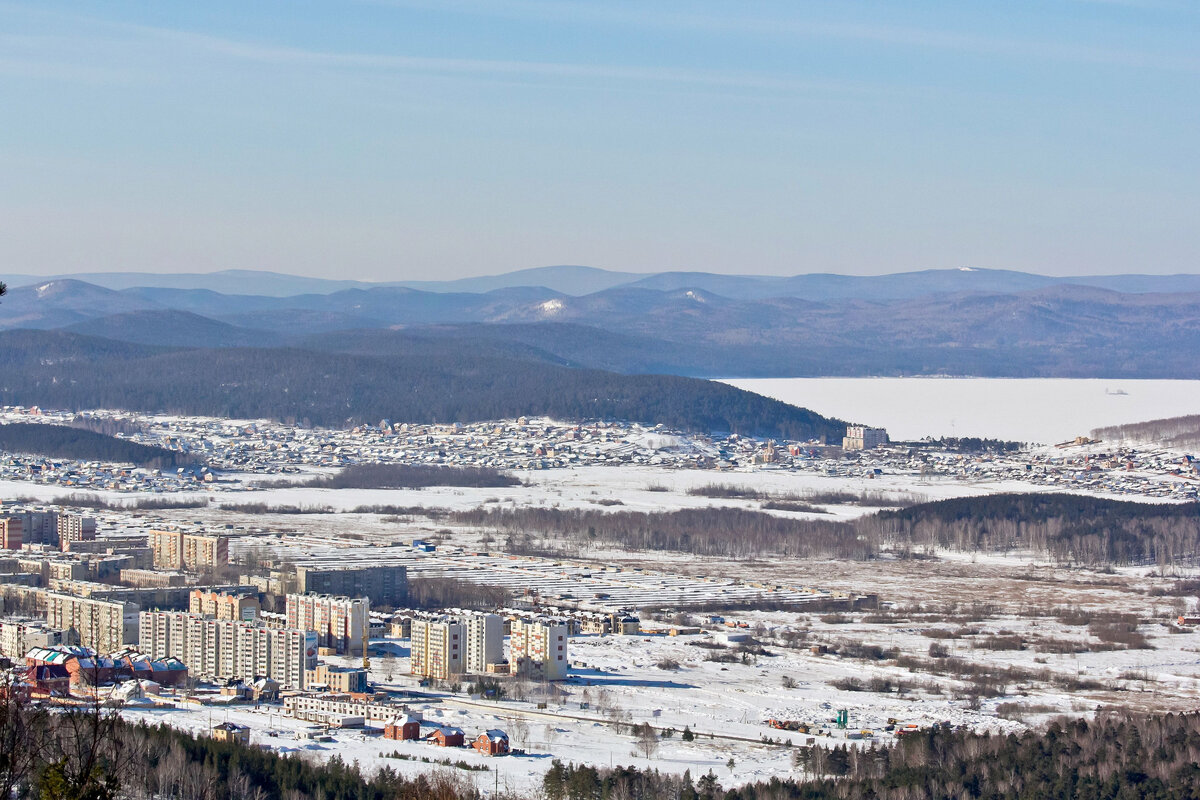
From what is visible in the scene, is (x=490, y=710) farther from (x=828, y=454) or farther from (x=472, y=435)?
(x=472, y=435)

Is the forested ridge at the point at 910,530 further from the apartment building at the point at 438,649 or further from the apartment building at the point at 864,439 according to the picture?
the apartment building at the point at 864,439

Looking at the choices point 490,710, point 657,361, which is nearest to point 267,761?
point 490,710

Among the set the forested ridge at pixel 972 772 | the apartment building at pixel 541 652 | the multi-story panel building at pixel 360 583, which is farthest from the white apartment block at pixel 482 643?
the multi-story panel building at pixel 360 583

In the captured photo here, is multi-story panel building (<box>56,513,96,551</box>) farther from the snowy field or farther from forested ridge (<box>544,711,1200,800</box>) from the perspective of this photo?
forested ridge (<box>544,711,1200,800</box>)

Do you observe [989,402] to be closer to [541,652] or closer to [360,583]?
[360,583]

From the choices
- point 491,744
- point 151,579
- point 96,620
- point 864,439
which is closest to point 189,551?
point 151,579
